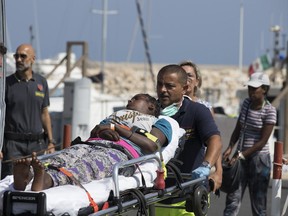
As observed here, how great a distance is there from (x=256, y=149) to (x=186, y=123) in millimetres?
2608

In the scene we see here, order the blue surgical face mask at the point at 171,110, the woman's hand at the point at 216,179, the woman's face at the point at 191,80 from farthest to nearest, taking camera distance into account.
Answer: the woman's face at the point at 191,80
the blue surgical face mask at the point at 171,110
the woman's hand at the point at 216,179

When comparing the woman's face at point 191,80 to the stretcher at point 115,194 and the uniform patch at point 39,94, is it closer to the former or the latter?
the stretcher at point 115,194

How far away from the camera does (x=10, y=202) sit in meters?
5.38

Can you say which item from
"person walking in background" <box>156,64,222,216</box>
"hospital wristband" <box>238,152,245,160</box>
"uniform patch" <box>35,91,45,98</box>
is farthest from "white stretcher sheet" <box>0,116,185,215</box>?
"uniform patch" <box>35,91,45,98</box>

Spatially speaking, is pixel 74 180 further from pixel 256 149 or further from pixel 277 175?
pixel 277 175

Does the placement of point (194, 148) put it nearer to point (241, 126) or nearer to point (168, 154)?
point (168, 154)

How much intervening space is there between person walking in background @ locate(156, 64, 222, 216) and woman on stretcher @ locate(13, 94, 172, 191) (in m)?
0.19

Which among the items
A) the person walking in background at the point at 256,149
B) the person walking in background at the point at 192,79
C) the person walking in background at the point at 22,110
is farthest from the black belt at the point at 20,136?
the person walking in background at the point at 192,79

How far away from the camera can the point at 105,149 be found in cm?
631

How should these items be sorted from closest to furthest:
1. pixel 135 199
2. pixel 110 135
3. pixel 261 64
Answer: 1. pixel 135 199
2. pixel 110 135
3. pixel 261 64

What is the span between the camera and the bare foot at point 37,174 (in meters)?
5.41

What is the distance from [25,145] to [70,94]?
678 cm

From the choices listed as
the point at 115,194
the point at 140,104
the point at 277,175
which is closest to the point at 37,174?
the point at 115,194

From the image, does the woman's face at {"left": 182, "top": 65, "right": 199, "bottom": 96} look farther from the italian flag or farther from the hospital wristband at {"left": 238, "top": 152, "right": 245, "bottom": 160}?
the italian flag
